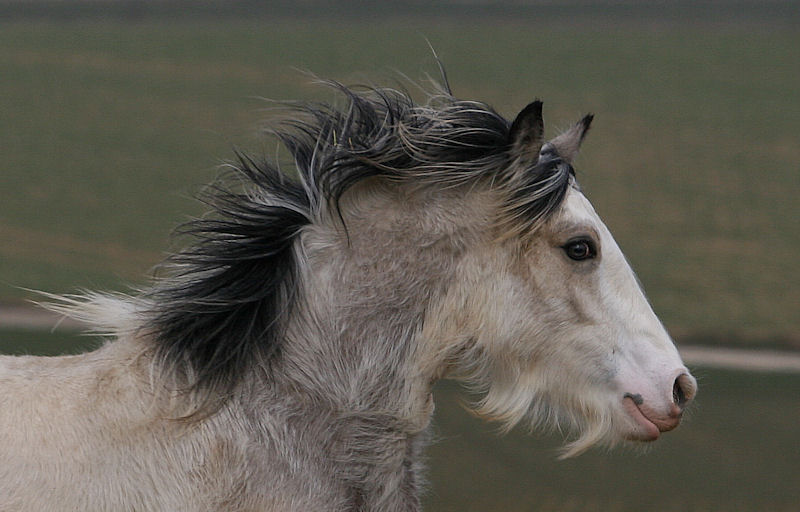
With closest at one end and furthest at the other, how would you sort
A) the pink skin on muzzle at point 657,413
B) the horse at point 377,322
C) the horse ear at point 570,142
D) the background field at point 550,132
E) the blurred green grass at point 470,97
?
the horse at point 377,322 → the pink skin on muzzle at point 657,413 → the horse ear at point 570,142 → the background field at point 550,132 → the blurred green grass at point 470,97

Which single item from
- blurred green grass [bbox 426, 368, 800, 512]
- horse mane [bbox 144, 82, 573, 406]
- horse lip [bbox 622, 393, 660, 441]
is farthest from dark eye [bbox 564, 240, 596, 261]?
blurred green grass [bbox 426, 368, 800, 512]

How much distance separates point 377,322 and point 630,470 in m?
5.55

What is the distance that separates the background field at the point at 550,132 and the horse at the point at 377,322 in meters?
2.47

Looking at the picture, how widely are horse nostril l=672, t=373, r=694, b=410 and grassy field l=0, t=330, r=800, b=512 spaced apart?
4296mm

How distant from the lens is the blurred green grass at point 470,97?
17234mm

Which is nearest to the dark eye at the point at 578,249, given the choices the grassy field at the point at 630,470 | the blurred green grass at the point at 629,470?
the grassy field at the point at 630,470

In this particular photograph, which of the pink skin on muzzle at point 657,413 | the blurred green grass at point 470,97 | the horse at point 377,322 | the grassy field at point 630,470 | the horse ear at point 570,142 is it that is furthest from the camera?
the blurred green grass at point 470,97

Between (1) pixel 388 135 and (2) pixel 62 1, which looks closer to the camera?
(1) pixel 388 135

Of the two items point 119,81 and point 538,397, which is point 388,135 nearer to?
point 538,397

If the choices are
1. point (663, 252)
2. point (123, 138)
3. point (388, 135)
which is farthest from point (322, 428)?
point (123, 138)

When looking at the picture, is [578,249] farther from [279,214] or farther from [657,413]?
[279,214]

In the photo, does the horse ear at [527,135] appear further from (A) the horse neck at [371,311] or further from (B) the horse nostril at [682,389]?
(B) the horse nostril at [682,389]

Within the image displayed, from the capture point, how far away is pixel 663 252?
18000 millimetres

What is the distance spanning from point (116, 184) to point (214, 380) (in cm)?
1867
